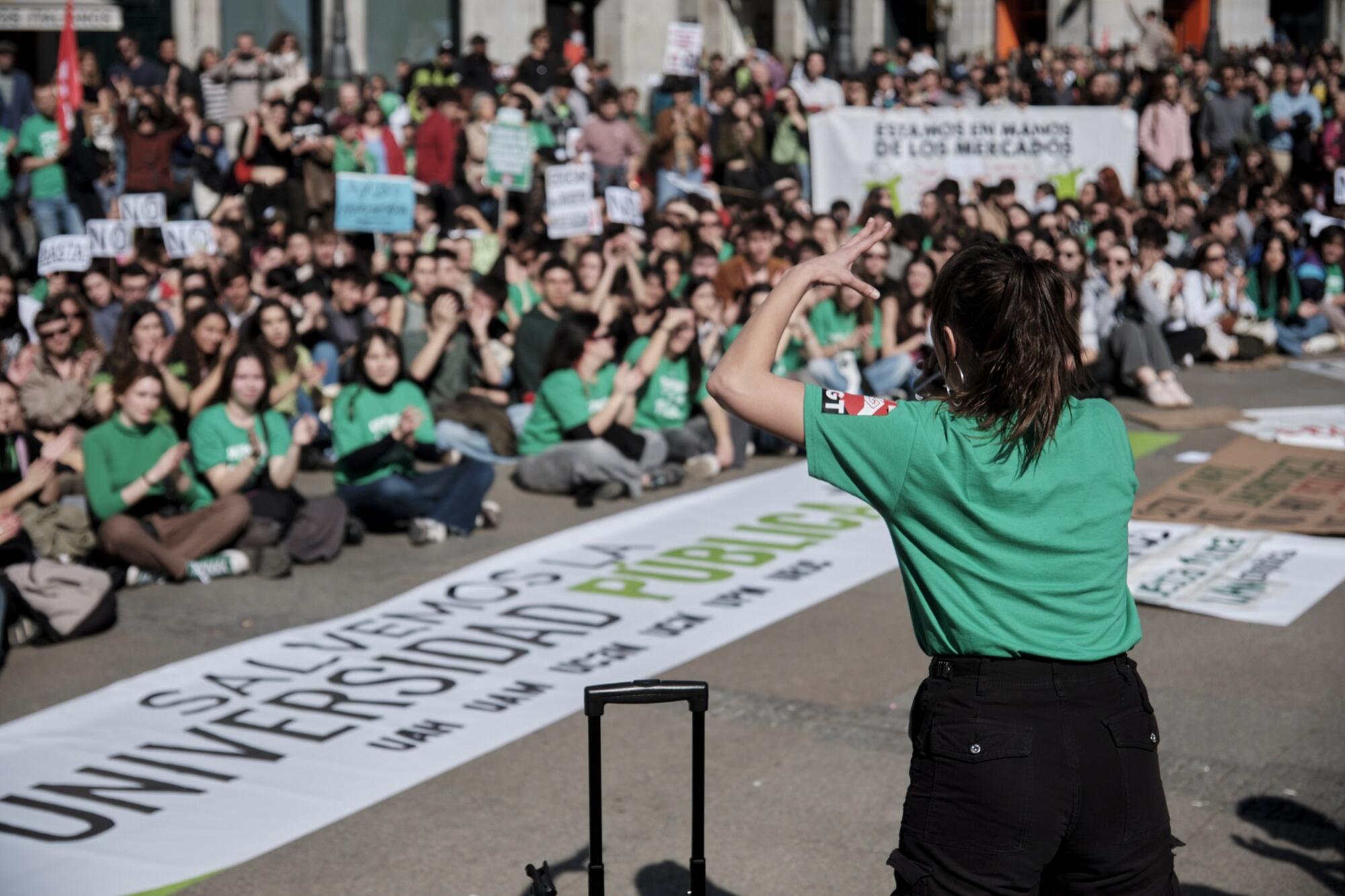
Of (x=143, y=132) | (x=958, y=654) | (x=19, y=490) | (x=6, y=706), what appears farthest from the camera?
(x=143, y=132)

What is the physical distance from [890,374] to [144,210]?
564 centimetres

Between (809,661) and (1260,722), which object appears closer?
(1260,722)

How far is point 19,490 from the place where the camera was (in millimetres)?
7762

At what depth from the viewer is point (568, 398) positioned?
10047mm

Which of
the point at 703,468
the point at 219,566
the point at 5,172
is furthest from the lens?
the point at 5,172

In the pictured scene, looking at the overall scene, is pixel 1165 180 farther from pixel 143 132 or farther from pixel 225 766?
pixel 225 766

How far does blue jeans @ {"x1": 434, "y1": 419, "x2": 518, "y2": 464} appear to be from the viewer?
1068 cm

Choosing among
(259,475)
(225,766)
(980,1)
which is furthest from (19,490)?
(980,1)

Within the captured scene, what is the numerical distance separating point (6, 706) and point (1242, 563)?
5.51 m

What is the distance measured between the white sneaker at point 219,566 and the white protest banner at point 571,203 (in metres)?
5.65

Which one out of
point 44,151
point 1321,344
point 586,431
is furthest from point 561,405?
point 1321,344

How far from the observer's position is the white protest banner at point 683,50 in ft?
59.2

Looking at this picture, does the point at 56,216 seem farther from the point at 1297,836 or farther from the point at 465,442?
the point at 1297,836

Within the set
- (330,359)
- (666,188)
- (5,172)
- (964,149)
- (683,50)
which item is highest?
(683,50)
